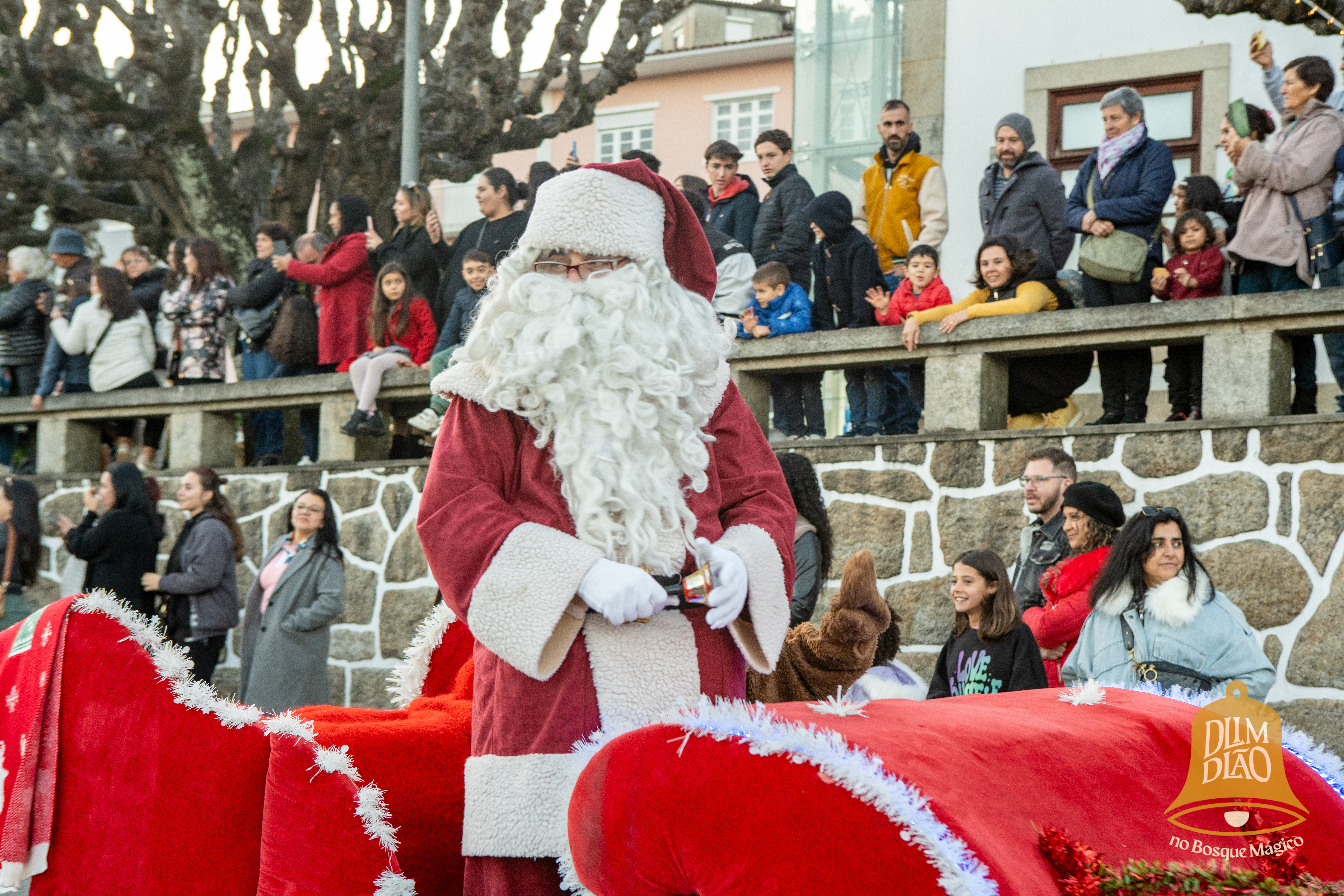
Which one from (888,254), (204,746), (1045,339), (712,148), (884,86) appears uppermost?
(884,86)

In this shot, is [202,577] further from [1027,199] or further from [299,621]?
[1027,199]

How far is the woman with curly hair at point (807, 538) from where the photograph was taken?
175 inches

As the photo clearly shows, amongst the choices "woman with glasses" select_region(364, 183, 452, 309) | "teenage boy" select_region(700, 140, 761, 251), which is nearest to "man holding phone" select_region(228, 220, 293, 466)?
"woman with glasses" select_region(364, 183, 452, 309)

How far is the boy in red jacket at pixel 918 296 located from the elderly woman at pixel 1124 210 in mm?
718

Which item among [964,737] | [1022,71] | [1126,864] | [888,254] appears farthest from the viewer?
[1022,71]

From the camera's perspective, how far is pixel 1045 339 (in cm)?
630

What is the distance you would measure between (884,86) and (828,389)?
2516mm

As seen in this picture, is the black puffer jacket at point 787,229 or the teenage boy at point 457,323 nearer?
the teenage boy at point 457,323

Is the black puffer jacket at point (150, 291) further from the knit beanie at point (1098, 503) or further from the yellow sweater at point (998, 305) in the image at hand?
the knit beanie at point (1098, 503)

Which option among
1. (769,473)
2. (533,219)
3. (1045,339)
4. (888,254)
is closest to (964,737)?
(769,473)

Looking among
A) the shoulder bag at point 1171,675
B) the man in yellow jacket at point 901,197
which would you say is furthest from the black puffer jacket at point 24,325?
the shoulder bag at point 1171,675

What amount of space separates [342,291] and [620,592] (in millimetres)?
6925

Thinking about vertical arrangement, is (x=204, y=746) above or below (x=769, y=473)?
below

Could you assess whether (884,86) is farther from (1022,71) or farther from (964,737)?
(964,737)
